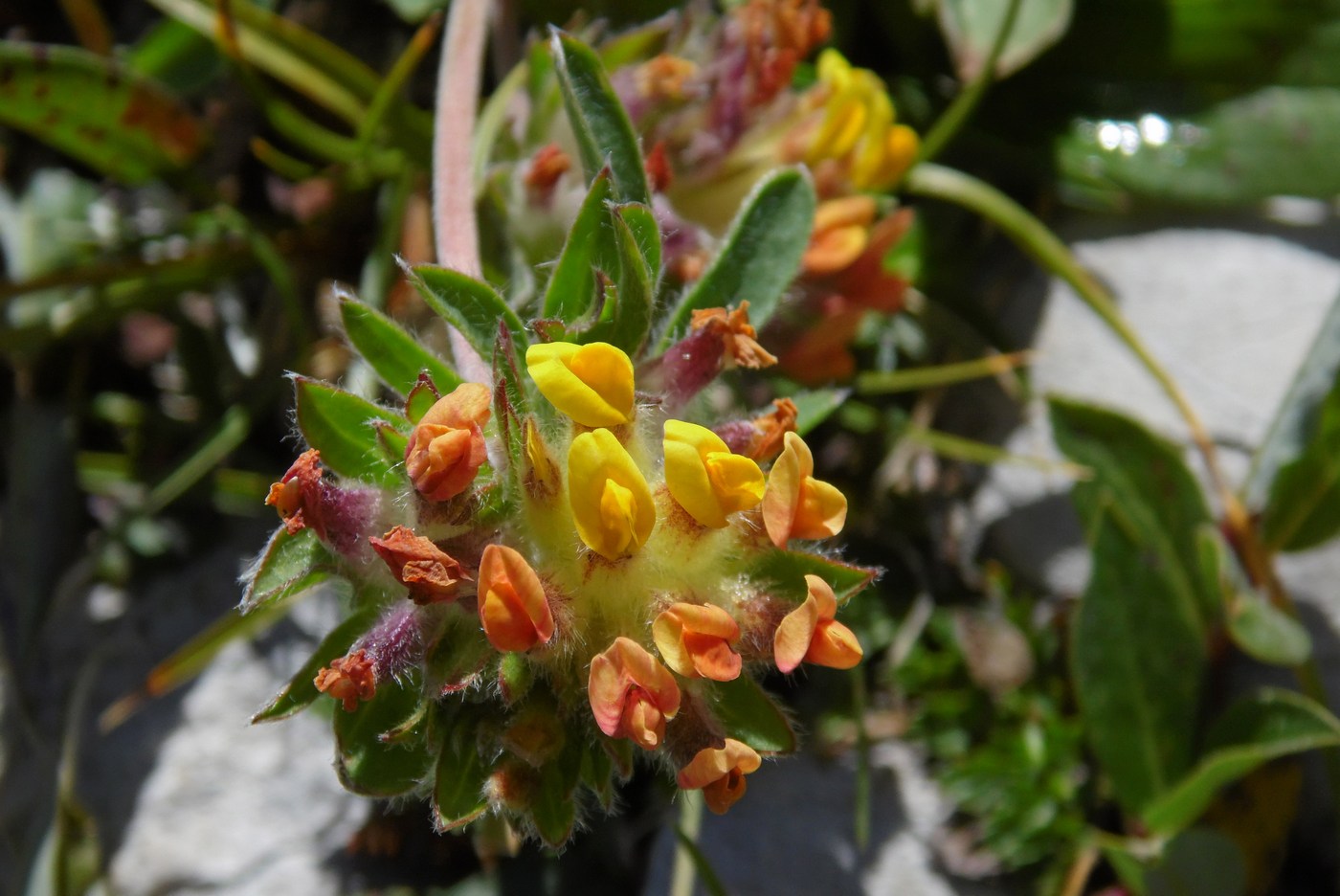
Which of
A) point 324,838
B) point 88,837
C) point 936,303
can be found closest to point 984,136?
point 936,303

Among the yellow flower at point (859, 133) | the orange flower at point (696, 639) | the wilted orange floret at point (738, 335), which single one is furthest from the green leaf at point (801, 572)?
the yellow flower at point (859, 133)

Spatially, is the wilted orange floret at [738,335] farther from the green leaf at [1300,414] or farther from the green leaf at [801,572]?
the green leaf at [1300,414]

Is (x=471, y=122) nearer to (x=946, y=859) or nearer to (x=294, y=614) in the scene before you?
(x=294, y=614)

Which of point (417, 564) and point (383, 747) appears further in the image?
point (383, 747)

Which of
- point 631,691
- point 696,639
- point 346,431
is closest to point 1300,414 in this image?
point 696,639

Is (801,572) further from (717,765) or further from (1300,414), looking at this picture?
(1300,414)

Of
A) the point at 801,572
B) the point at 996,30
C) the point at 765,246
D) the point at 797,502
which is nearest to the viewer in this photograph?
the point at 797,502
